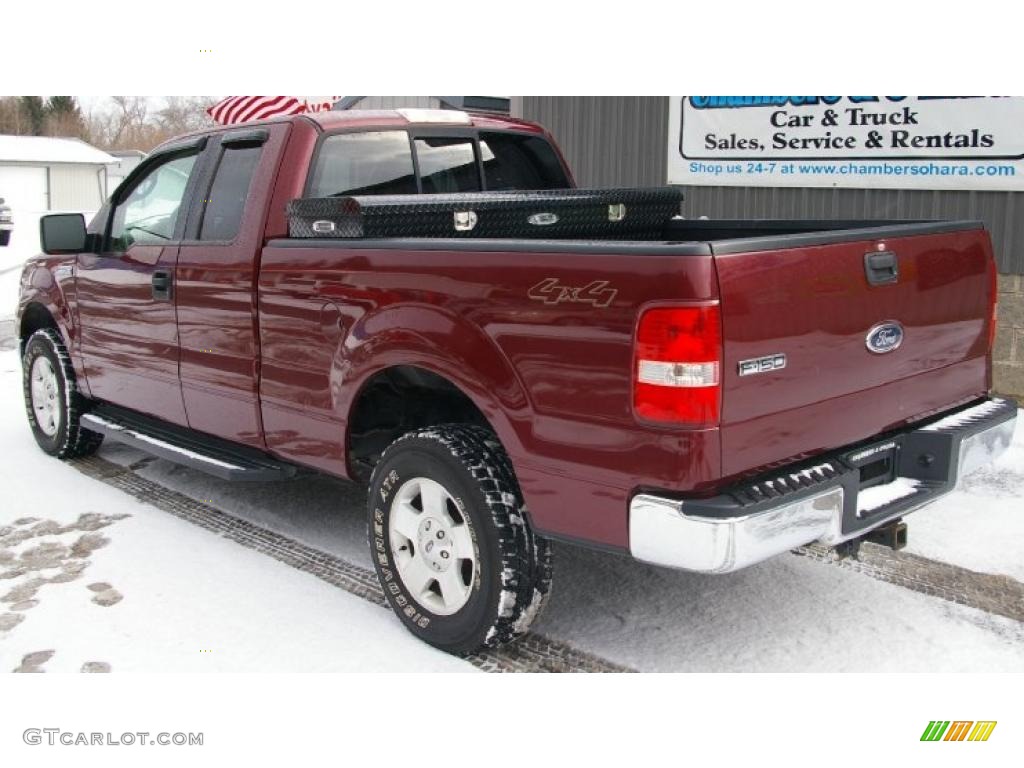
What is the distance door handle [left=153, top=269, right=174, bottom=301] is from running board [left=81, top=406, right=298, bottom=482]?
2.24 feet

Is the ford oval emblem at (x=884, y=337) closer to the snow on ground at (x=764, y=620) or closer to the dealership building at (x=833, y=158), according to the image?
the snow on ground at (x=764, y=620)

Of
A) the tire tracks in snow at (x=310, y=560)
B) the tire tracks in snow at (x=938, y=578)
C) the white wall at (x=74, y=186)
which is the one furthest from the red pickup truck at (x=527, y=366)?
the white wall at (x=74, y=186)

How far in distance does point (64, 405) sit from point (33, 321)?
79 centimetres

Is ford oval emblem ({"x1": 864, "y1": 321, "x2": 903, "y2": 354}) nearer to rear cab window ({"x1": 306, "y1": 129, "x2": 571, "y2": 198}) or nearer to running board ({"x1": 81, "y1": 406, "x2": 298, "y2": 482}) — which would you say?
rear cab window ({"x1": 306, "y1": 129, "x2": 571, "y2": 198})

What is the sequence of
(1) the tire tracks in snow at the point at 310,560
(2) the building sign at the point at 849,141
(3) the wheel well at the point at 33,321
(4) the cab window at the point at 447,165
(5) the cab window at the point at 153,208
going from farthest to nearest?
(2) the building sign at the point at 849,141
(3) the wheel well at the point at 33,321
(5) the cab window at the point at 153,208
(4) the cab window at the point at 447,165
(1) the tire tracks in snow at the point at 310,560

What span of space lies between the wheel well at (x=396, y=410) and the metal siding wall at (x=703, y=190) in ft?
15.6

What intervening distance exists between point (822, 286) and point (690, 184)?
5846 mm

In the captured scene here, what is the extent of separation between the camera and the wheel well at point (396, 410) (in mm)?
3803

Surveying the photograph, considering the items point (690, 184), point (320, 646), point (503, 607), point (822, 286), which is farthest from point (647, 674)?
point (690, 184)

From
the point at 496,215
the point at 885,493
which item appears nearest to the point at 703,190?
the point at 496,215

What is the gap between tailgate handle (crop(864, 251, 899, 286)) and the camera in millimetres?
3276

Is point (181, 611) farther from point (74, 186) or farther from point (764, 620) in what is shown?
point (74, 186)

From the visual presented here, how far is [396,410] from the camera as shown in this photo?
422cm
